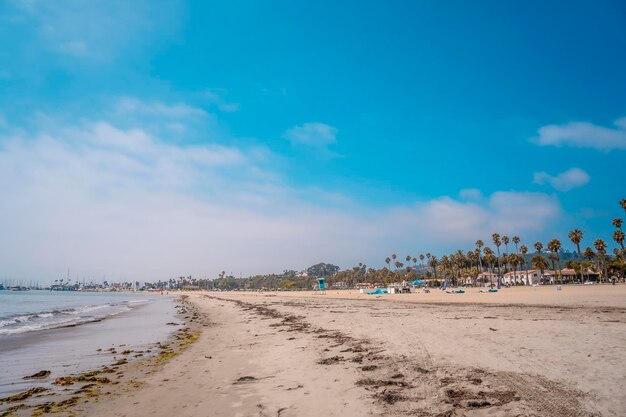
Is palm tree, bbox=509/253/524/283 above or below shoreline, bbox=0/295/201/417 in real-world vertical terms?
above

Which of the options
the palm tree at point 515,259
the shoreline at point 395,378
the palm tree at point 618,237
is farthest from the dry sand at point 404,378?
the palm tree at point 515,259

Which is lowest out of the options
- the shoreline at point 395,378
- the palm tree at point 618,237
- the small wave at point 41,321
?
the small wave at point 41,321

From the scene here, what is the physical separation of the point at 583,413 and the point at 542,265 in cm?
14045

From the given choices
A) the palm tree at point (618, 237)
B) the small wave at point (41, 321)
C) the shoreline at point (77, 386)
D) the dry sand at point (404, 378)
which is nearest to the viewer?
the dry sand at point (404, 378)

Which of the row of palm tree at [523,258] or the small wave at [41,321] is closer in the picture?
the small wave at [41,321]

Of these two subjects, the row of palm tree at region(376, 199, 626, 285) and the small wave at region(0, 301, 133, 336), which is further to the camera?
the row of palm tree at region(376, 199, 626, 285)

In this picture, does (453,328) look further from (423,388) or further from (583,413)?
(583,413)

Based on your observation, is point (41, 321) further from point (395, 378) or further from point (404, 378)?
point (404, 378)

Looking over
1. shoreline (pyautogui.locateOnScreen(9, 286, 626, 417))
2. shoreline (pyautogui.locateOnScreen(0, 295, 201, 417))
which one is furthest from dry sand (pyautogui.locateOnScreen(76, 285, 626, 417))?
shoreline (pyautogui.locateOnScreen(0, 295, 201, 417))

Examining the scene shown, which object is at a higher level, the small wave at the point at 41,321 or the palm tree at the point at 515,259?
the palm tree at the point at 515,259

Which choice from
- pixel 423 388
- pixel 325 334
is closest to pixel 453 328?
pixel 325 334

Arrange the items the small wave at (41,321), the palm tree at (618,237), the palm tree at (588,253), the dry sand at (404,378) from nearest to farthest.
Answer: the dry sand at (404,378) → the small wave at (41,321) → the palm tree at (618,237) → the palm tree at (588,253)

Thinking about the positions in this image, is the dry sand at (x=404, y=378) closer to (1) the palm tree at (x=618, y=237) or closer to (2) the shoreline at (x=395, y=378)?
(2) the shoreline at (x=395, y=378)

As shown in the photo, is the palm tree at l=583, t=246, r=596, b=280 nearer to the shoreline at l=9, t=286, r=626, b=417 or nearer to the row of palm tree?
the row of palm tree
